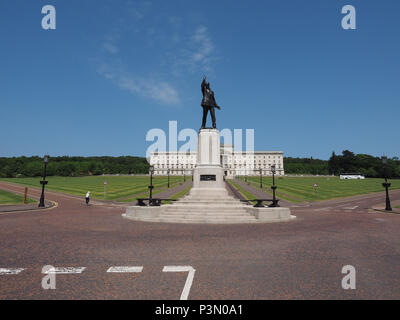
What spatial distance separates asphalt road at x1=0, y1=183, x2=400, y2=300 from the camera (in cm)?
551

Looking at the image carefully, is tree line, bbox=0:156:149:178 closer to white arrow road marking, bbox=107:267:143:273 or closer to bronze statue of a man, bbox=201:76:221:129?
bronze statue of a man, bbox=201:76:221:129

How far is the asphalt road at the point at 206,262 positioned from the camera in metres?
5.51

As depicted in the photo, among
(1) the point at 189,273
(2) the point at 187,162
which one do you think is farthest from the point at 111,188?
(2) the point at 187,162

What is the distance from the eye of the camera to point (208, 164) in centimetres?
2205

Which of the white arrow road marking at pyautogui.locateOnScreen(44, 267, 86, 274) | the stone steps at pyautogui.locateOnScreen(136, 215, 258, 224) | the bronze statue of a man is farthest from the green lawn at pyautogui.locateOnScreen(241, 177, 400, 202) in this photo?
the white arrow road marking at pyautogui.locateOnScreen(44, 267, 86, 274)

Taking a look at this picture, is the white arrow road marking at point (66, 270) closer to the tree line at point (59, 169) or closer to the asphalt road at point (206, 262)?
the asphalt road at point (206, 262)

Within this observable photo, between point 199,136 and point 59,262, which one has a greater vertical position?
point 199,136

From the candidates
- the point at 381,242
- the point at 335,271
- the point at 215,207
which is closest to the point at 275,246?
the point at 335,271

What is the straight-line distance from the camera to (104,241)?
10.4m

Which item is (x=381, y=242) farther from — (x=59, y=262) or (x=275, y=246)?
(x=59, y=262)

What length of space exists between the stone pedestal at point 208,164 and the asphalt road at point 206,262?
869 centimetres

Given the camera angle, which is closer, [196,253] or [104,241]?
[196,253]

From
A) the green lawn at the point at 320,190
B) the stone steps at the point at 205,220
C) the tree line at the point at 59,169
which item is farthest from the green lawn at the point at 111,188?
the tree line at the point at 59,169
